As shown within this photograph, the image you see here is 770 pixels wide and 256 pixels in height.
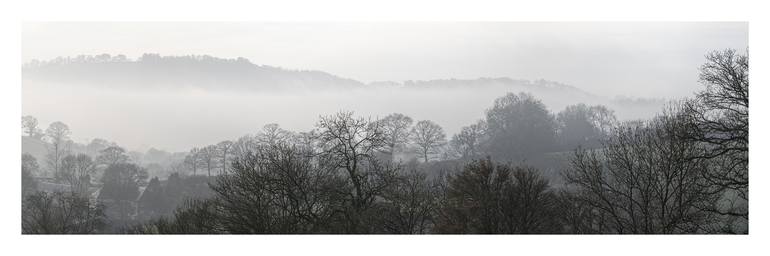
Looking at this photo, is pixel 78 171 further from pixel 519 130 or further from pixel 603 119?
pixel 603 119

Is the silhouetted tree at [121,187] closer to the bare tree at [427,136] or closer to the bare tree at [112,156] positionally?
the bare tree at [112,156]

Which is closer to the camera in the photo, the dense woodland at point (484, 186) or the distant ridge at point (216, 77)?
the dense woodland at point (484, 186)

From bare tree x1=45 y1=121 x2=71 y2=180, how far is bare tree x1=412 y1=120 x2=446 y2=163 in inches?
597

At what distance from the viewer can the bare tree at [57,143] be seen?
23.9 meters

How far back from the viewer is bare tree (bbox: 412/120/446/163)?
2464 centimetres

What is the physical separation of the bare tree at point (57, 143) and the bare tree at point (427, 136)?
15159mm

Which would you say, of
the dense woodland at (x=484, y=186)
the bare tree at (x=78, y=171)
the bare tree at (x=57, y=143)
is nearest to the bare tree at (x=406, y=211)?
the dense woodland at (x=484, y=186)

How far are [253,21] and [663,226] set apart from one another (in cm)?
1123

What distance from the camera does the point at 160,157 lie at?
33.9 m

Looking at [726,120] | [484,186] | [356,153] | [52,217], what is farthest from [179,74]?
[726,120]

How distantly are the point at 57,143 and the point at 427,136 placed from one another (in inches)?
683

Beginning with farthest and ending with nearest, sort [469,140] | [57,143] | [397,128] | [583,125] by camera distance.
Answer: [583,125] < [469,140] < [57,143] < [397,128]

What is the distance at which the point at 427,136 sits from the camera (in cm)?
2569
